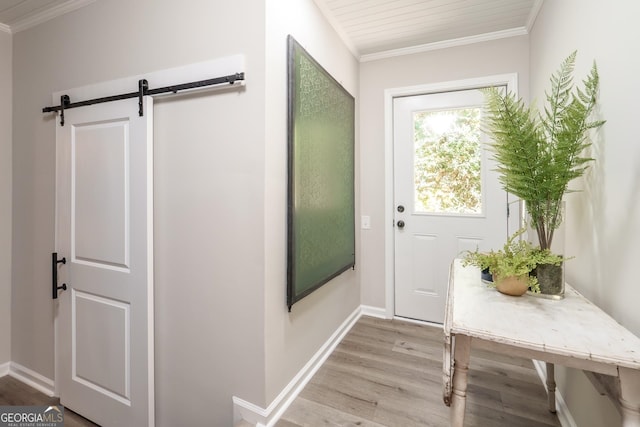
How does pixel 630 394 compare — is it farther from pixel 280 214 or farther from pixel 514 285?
pixel 280 214

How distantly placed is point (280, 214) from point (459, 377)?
109 cm

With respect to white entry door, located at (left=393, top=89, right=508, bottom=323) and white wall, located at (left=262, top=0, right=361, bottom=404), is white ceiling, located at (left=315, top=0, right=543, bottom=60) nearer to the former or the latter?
white wall, located at (left=262, top=0, right=361, bottom=404)

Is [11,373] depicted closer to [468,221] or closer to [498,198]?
[468,221]

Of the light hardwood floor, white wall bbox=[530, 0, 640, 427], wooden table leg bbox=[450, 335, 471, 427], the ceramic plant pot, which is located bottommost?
the light hardwood floor

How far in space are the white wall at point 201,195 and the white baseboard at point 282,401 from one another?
2.3 inches

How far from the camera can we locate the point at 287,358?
1.74 m

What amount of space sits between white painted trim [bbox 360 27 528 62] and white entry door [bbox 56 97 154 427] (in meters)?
2.14

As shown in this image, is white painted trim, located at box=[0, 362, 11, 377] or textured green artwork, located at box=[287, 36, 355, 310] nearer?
textured green artwork, located at box=[287, 36, 355, 310]

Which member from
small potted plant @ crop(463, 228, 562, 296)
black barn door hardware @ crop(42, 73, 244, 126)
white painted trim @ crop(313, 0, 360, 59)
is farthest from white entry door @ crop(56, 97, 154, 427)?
small potted plant @ crop(463, 228, 562, 296)

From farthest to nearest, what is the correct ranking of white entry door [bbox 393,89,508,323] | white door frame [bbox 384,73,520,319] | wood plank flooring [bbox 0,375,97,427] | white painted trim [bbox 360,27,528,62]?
1. white door frame [bbox 384,73,520,319]
2. white entry door [bbox 393,89,508,323]
3. white painted trim [bbox 360,27,528,62]
4. wood plank flooring [bbox 0,375,97,427]

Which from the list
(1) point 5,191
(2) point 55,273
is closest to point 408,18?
(2) point 55,273

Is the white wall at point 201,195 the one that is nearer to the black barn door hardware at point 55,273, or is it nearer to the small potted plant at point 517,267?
the black barn door hardware at point 55,273

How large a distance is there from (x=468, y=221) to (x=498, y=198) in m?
0.31

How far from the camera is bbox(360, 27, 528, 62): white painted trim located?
2447 millimetres
